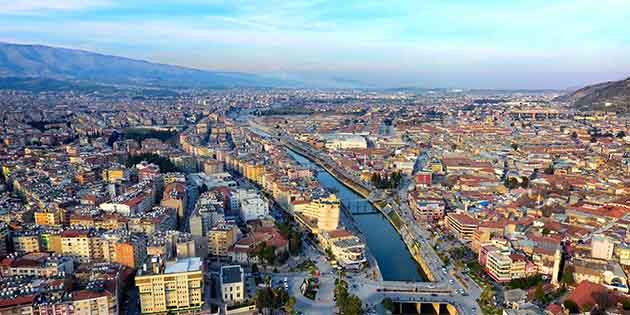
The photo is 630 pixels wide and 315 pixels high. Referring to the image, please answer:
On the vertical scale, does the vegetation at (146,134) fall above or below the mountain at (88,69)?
below

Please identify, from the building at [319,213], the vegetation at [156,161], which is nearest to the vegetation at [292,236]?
the building at [319,213]

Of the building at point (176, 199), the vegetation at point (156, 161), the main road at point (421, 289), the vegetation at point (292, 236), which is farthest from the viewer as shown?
the vegetation at point (156, 161)

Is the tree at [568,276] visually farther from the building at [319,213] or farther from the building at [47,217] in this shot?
the building at [47,217]

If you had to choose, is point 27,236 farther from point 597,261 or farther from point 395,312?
point 597,261

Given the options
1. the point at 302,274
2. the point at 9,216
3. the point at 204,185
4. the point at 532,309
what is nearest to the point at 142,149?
the point at 204,185

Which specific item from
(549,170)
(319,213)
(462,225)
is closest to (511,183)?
(549,170)

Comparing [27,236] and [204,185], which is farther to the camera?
[204,185]

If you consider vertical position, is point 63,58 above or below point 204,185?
above
